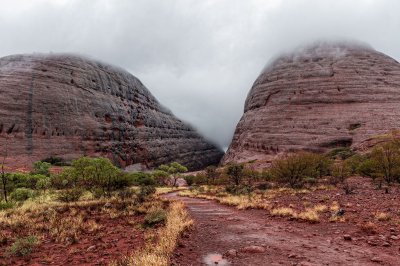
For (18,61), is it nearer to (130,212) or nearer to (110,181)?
(110,181)

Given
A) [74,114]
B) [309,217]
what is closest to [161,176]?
[74,114]

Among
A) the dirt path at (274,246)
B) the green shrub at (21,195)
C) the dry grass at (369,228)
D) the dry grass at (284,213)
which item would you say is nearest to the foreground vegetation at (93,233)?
the dirt path at (274,246)

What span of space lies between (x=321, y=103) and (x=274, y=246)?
248 feet

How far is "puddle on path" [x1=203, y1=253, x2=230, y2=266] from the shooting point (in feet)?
25.2

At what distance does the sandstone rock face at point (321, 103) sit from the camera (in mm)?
70375

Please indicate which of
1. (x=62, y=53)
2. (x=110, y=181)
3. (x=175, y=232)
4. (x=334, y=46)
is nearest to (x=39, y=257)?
(x=175, y=232)

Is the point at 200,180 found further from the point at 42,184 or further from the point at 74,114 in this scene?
the point at 74,114

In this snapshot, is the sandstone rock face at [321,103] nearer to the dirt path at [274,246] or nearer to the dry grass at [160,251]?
the dirt path at [274,246]

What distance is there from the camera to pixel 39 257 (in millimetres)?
9016

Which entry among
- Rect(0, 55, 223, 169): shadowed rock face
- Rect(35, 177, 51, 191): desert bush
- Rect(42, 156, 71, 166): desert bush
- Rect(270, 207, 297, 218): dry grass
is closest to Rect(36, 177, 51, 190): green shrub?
Rect(35, 177, 51, 191): desert bush

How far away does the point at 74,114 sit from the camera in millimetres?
71562

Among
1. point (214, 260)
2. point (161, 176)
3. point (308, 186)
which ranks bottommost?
point (214, 260)

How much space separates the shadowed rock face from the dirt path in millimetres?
59134

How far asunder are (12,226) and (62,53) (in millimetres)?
81886
